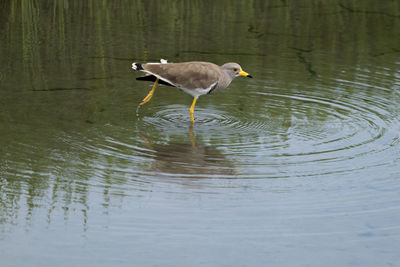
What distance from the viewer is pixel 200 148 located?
695cm

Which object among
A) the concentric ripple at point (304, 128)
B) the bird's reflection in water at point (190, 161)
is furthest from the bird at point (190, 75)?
the bird's reflection in water at point (190, 161)

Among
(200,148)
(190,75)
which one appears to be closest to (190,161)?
(200,148)

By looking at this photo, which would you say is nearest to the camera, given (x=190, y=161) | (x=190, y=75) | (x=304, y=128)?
(x=190, y=161)

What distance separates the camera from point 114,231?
497 cm

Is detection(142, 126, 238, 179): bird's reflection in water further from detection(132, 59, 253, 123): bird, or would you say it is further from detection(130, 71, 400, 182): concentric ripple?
detection(132, 59, 253, 123): bird

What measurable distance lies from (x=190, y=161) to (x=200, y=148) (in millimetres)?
455

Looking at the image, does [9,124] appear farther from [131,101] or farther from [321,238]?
[321,238]

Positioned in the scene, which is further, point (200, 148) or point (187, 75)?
point (187, 75)

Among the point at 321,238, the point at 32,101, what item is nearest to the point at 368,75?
the point at 32,101

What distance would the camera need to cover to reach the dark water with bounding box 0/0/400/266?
4.86 m

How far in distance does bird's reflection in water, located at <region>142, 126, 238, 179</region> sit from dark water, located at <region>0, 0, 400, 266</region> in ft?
0.06

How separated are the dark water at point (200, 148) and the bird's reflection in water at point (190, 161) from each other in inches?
0.8

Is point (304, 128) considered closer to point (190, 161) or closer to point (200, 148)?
point (200, 148)

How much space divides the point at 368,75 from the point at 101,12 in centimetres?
569
